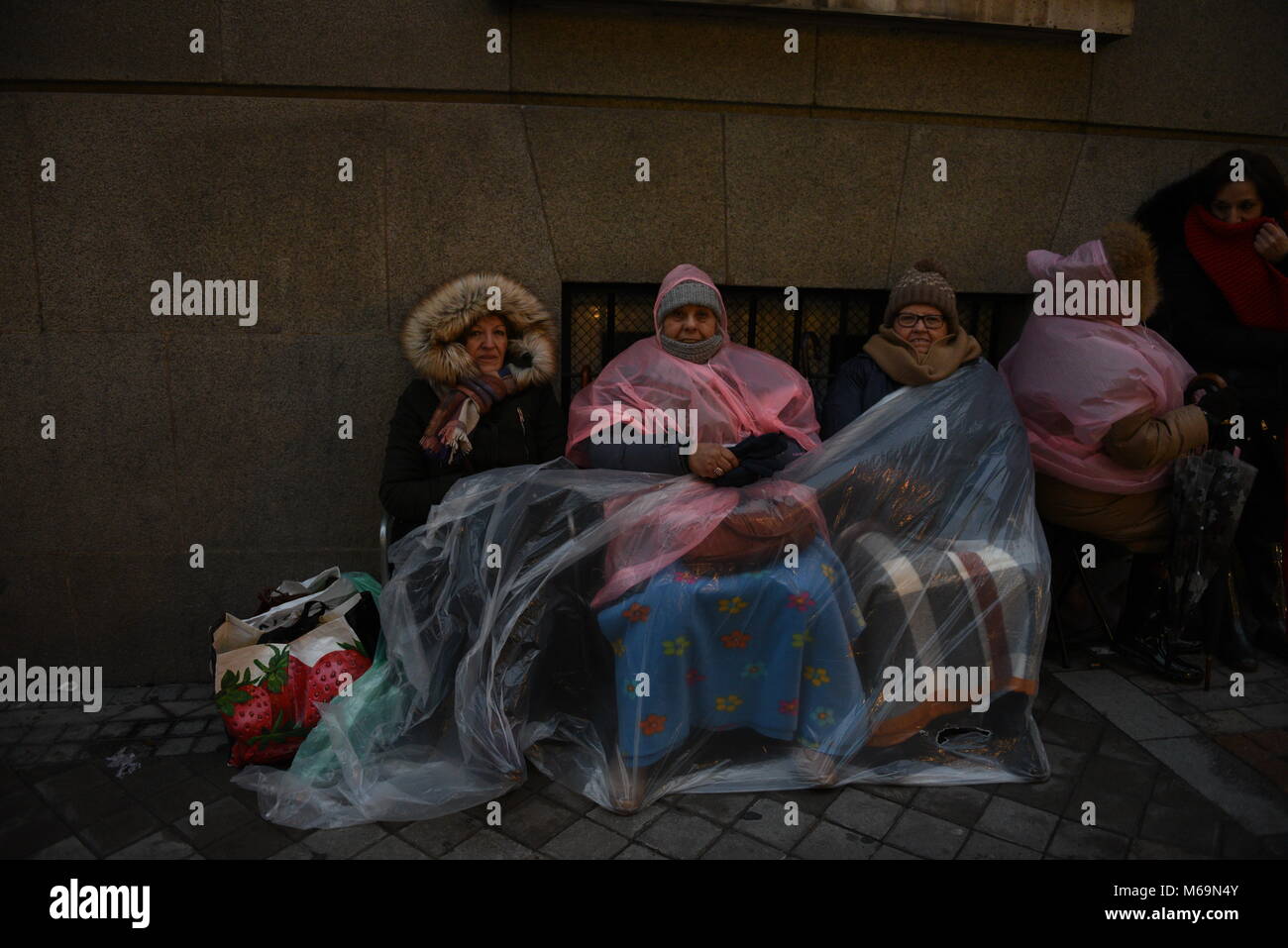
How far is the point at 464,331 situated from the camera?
136 inches

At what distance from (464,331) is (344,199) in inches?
39.6

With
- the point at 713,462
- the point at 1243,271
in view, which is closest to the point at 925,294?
the point at 713,462

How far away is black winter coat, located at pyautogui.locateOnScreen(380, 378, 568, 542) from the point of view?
3.30 m

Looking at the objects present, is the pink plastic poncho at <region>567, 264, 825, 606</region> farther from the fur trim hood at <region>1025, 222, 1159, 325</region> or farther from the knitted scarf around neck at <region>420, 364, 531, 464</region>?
the fur trim hood at <region>1025, 222, 1159, 325</region>

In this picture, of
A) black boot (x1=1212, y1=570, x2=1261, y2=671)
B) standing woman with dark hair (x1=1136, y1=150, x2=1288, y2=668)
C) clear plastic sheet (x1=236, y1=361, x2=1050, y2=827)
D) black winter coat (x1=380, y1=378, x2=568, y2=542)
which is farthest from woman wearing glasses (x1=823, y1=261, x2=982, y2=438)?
black boot (x1=1212, y1=570, x2=1261, y2=671)

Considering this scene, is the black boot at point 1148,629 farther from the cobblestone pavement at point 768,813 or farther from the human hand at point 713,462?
the human hand at point 713,462

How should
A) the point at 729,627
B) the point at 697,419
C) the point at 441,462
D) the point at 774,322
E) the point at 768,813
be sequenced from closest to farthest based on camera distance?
the point at 768,813, the point at 729,627, the point at 697,419, the point at 441,462, the point at 774,322

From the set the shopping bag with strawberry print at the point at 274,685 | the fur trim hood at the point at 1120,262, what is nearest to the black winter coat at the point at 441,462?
the shopping bag with strawberry print at the point at 274,685

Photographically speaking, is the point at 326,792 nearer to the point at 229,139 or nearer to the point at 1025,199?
the point at 229,139

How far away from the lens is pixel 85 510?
391 cm

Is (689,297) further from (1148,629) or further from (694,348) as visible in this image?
(1148,629)

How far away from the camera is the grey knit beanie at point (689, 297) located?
335cm

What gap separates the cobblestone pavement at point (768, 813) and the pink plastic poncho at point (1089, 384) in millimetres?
1055

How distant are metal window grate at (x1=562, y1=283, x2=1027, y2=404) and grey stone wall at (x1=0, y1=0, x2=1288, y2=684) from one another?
17 cm
